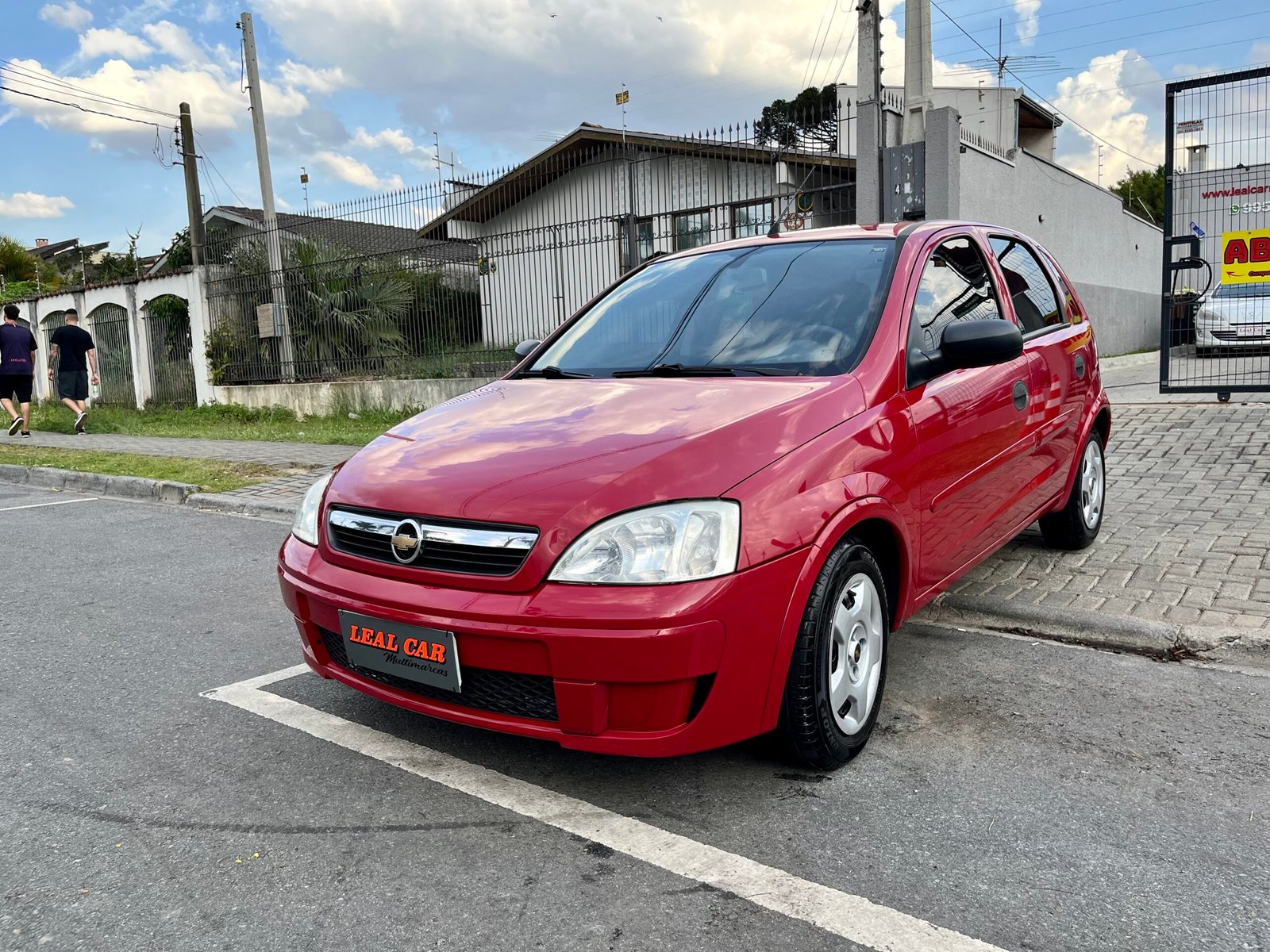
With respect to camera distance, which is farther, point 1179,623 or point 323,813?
point 1179,623

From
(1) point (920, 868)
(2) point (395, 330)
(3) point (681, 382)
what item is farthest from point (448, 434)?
(2) point (395, 330)

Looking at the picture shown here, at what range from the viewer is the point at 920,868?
93.1 inches

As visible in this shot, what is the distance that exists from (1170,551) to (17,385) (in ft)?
47.4

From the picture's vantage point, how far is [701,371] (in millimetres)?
3420

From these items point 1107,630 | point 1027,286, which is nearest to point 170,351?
point 1027,286

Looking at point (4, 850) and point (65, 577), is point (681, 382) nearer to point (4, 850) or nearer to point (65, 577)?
point (4, 850)

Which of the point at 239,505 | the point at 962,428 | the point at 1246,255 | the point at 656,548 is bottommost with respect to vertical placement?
the point at 239,505

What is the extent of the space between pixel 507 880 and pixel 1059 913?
49.2 inches

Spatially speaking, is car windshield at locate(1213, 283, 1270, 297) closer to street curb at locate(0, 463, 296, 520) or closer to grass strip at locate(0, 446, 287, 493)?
street curb at locate(0, 463, 296, 520)

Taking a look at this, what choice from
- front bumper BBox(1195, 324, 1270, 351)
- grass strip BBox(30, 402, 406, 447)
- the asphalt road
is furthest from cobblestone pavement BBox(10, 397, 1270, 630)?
grass strip BBox(30, 402, 406, 447)

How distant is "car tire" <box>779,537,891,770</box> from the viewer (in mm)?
2668

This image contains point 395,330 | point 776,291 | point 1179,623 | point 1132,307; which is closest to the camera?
point 776,291

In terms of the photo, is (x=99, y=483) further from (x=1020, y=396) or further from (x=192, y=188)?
(x=192, y=188)

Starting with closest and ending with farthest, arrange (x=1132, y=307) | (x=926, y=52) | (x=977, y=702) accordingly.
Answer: (x=977, y=702) → (x=926, y=52) → (x=1132, y=307)
